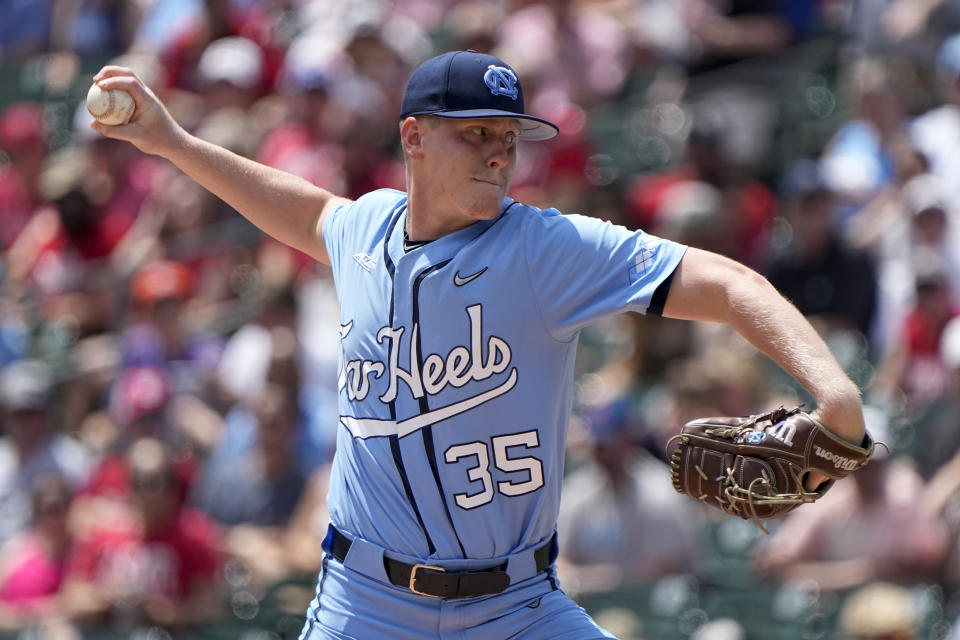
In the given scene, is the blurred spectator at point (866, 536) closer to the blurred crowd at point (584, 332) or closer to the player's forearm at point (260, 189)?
the blurred crowd at point (584, 332)

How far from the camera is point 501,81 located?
377 cm

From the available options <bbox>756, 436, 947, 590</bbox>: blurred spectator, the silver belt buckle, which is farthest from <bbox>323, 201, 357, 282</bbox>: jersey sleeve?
<bbox>756, 436, 947, 590</bbox>: blurred spectator

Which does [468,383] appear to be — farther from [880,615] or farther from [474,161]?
[880,615]

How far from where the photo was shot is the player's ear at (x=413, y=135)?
12.8 ft

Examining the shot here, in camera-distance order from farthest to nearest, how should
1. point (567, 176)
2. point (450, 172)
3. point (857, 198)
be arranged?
point (567, 176), point (857, 198), point (450, 172)

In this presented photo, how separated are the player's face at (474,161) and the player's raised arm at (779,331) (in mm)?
599

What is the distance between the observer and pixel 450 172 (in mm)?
3840

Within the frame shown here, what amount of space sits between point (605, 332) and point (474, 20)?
2.46m

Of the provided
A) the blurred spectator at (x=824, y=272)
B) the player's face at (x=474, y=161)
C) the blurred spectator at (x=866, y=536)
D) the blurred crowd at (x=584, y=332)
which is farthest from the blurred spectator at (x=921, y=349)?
the player's face at (x=474, y=161)

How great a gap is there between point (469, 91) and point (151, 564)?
3.98 meters

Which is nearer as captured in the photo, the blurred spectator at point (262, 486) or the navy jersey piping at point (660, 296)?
the navy jersey piping at point (660, 296)

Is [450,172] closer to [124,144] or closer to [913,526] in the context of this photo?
[913,526]

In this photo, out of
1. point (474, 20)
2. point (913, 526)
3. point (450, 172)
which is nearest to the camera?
point (450, 172)

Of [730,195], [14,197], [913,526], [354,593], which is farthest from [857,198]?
[14,197]
